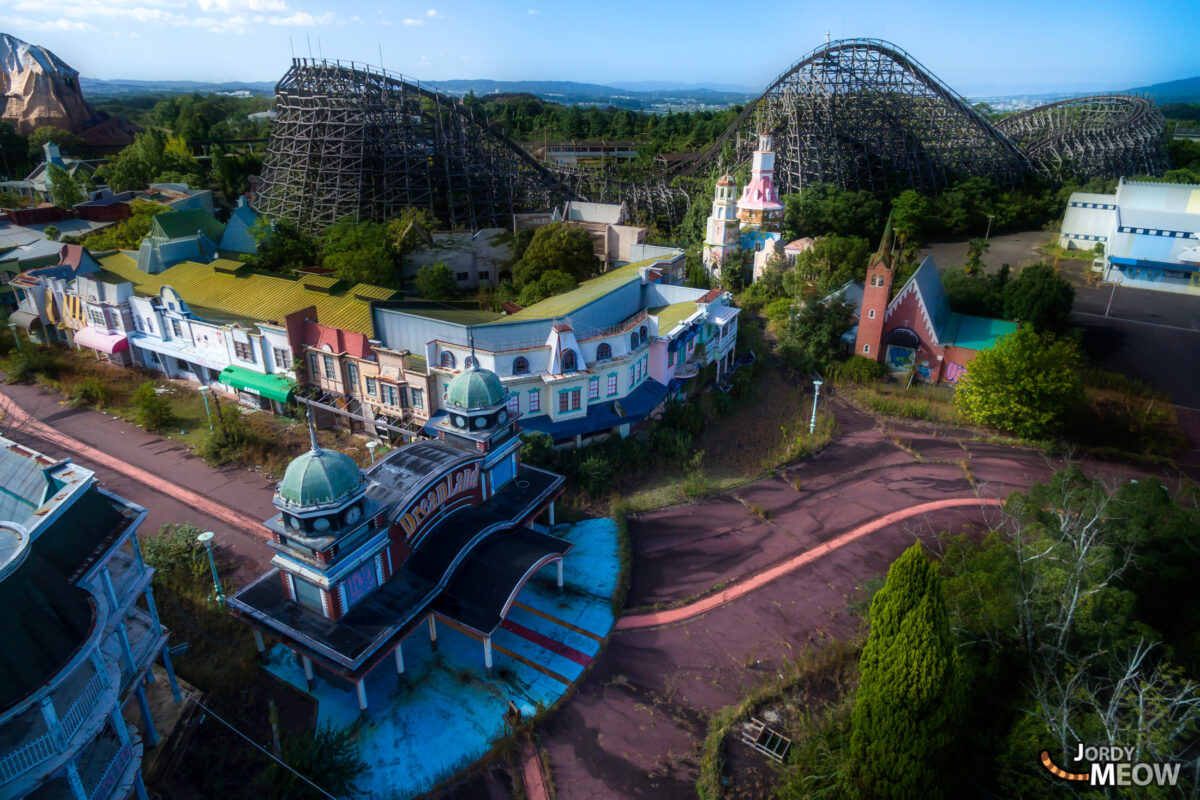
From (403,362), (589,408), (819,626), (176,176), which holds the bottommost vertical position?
(819,626)

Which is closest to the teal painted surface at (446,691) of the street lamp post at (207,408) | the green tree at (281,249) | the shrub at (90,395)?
the street lamp post at (207,408)

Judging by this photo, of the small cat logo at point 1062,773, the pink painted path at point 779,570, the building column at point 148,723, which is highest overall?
the small cat logo at point 1062,773

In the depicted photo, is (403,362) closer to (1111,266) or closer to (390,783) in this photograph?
(390,783)

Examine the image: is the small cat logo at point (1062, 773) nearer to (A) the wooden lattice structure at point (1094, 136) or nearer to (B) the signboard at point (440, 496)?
(B) the signboard at point (440, 496)

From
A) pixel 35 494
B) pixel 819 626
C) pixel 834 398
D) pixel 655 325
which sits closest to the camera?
pixel 35 494

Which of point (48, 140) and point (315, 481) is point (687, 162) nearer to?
point (315, 481)

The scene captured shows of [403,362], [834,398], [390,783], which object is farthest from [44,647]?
[834,398]
